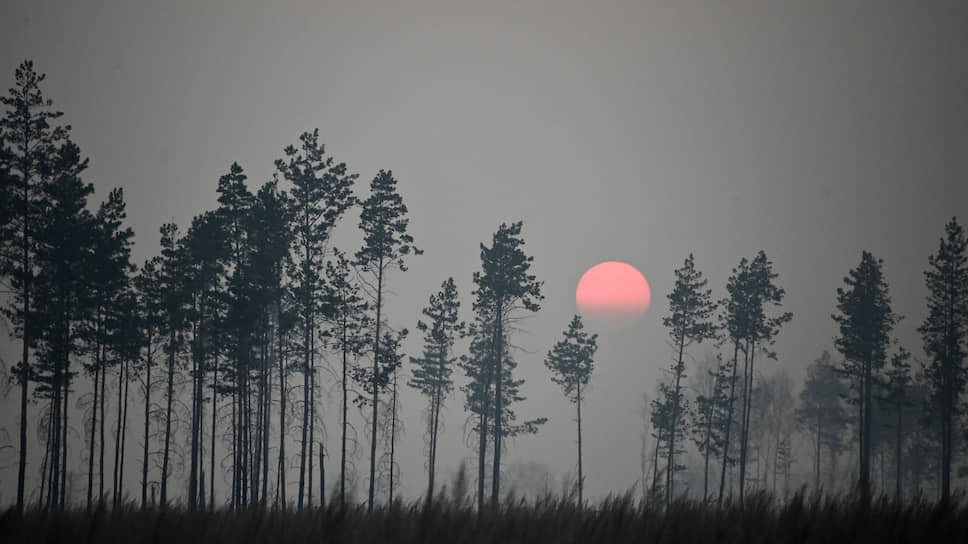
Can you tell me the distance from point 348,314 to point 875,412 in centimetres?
5429

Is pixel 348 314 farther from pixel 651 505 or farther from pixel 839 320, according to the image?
pixel 839 320

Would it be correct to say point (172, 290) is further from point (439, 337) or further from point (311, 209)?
point (439, 337)

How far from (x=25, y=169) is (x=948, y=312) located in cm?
5217

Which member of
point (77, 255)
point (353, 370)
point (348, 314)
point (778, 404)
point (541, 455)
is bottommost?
point (541, 455)

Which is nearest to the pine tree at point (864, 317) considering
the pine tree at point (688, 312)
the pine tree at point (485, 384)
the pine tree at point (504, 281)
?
the pine tree at point (688, 312)

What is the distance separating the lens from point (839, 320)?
43.8 m

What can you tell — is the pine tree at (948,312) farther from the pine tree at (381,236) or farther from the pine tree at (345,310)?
the pine tree at (345,310)

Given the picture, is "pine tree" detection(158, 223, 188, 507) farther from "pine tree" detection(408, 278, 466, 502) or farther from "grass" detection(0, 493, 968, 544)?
"grass" detection(0, 493, 968, 544)

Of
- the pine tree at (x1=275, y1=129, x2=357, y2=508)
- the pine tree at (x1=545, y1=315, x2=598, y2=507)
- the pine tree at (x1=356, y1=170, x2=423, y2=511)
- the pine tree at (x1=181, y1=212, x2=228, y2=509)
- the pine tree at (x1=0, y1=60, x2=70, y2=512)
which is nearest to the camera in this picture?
the pine tree at (x1=0, y1=60, x2=70, y2=512)

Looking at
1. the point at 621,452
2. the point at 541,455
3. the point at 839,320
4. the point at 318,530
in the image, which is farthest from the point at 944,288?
the point at 541,455

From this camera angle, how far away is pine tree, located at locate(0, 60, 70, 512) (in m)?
25.7

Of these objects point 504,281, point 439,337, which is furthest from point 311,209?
point 439,337

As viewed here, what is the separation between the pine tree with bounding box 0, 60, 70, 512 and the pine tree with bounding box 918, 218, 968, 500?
4967 cm

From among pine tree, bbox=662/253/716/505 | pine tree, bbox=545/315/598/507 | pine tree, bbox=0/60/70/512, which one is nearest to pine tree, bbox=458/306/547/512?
pine tree, bbox=545/315/598/507
